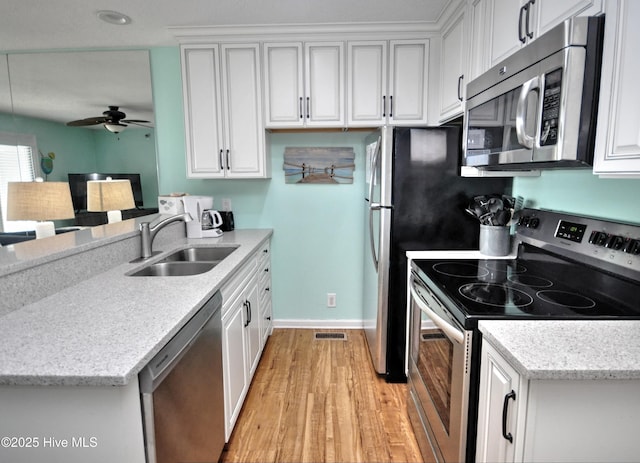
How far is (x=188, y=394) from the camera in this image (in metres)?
1.22

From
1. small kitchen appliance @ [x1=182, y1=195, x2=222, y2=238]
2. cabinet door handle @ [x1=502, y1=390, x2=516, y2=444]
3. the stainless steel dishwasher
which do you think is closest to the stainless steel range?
cabinet door handle @ [x1=502, y1=390, x2=516, y2=444]

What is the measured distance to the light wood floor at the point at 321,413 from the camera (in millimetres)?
1766

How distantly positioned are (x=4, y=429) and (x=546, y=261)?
2.06 m

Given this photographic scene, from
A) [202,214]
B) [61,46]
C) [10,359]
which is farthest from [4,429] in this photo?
[61,46]

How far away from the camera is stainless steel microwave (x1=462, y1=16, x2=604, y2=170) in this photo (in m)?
1.03

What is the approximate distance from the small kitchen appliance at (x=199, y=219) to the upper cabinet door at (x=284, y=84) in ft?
2.60

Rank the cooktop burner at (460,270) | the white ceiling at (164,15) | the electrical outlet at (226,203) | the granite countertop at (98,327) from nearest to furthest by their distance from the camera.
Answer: the granite countertop at (98,327), the cooktop burner at (460,270), the white ceiling at (164,15), the electrical outlet at (226,203)

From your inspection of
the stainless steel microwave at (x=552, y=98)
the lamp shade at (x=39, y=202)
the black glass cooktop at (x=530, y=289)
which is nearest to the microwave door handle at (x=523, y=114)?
the stainless steel microwave at (x=552, y=98)

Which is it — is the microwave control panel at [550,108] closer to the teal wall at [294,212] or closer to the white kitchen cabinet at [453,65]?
the white kitchen cabinet at [453,65]

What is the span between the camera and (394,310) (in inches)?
90.2

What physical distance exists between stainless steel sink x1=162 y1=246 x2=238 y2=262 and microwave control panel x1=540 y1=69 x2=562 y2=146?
6.04 ft

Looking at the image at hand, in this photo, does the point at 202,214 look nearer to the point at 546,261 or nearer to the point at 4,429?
the point at 4,429

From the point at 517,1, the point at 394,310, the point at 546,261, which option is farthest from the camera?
the point at 394,310

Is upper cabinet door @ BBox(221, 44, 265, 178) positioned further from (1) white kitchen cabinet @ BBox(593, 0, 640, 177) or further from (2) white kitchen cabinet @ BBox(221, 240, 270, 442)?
(1) white kitchen cabinet @ BBox(593, 0, 640, 177)
